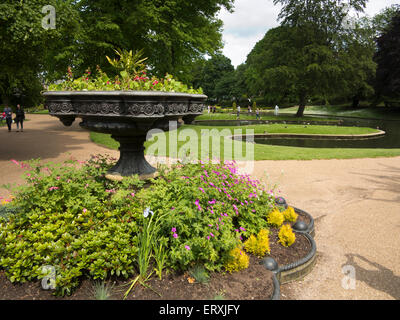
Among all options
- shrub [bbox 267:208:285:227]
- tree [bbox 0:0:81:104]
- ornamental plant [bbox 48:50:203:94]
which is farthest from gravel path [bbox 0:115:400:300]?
tree [bbox 0:0:81:104]

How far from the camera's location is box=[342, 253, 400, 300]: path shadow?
284cm

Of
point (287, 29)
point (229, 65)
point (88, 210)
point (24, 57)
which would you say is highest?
point (229, 65)

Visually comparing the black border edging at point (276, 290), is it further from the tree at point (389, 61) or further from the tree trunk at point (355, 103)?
the tree trunk at point (355, 103)

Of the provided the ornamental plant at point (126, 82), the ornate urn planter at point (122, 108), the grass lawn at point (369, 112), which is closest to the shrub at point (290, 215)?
the ornate urn planter at point (122, 108)

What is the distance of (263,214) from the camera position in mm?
4047

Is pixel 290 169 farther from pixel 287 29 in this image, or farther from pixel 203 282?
pixel 287 29

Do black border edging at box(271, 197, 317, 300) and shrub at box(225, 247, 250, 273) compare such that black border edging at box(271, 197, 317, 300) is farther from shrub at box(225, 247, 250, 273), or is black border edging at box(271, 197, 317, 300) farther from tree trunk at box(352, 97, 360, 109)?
tree trunk at box(352, 97, 360, 109)

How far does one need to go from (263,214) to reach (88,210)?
254 cm

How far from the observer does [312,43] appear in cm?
2997

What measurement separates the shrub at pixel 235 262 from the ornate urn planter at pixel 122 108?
78.2 inches

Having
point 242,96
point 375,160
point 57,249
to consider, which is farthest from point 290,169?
point 242,96

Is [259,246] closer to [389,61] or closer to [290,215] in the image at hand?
[290,215]

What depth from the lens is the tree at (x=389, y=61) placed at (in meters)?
39.1

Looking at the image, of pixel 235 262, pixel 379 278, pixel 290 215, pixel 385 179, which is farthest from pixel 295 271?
pixel 385 179
